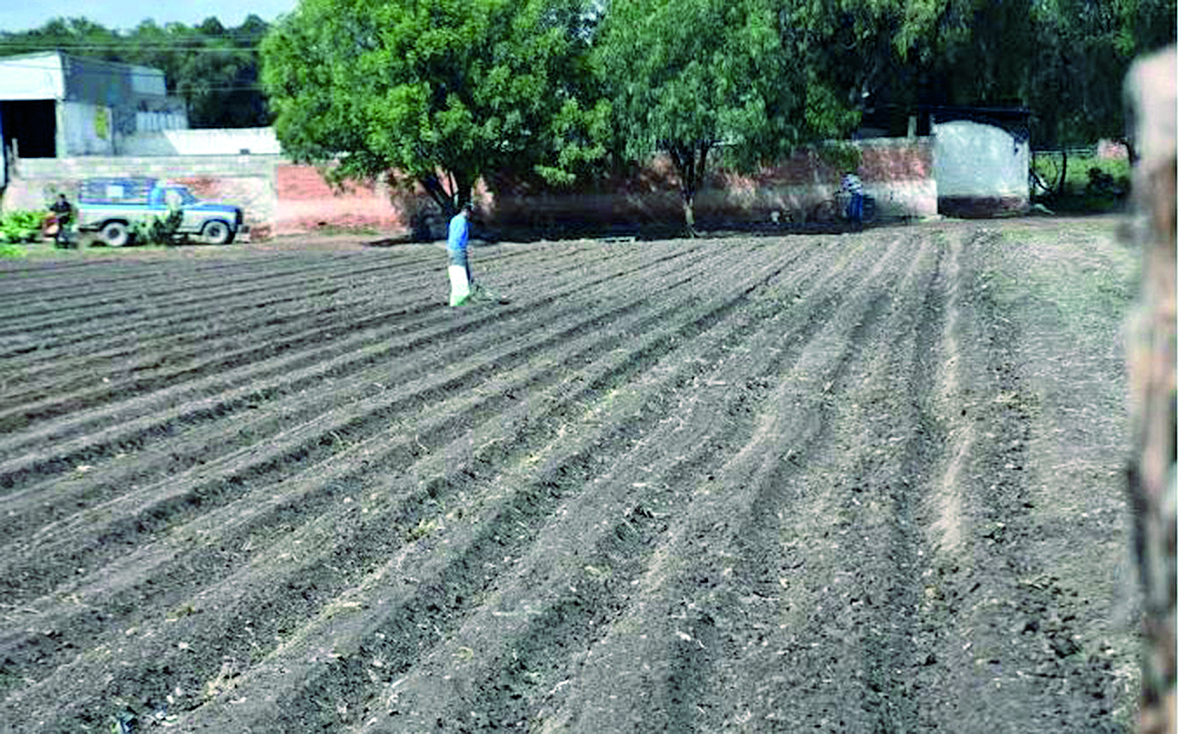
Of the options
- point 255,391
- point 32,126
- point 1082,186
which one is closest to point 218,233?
point 32,126

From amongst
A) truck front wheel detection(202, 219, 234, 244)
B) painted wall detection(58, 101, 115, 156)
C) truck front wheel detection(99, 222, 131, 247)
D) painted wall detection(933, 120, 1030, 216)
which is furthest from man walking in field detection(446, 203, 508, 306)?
painted wall detection(58, 101, 115, 156)

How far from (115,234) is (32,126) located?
61.7 ft

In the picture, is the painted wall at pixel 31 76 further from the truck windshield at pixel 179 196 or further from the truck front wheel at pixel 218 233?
the truck front wheel at pixel 218 233

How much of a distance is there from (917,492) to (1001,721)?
380cm

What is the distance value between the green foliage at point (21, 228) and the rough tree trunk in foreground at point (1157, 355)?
42563 mm

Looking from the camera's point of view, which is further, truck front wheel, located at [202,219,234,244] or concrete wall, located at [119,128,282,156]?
concrete wall, located at [119,128,282,156]

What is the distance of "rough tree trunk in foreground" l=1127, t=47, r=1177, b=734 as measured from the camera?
146 centimetres

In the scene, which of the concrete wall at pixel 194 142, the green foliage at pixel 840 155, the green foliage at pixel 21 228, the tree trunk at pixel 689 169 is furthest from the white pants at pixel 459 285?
the concrete wall at pixel 194 142

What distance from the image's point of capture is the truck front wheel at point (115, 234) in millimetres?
39281

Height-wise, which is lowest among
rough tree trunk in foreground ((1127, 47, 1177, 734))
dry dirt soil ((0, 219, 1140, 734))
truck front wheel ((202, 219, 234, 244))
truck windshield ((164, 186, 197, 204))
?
dry dirt soil ((0, 219, 1140, 734))

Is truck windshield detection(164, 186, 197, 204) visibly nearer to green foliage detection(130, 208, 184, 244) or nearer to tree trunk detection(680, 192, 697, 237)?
green foliage detection(130, 208, 184, 244)

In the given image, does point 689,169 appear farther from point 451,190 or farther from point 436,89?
point 436,89

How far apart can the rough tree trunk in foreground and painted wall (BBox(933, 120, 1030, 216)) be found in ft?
135

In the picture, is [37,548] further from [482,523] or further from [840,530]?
[840,530]
